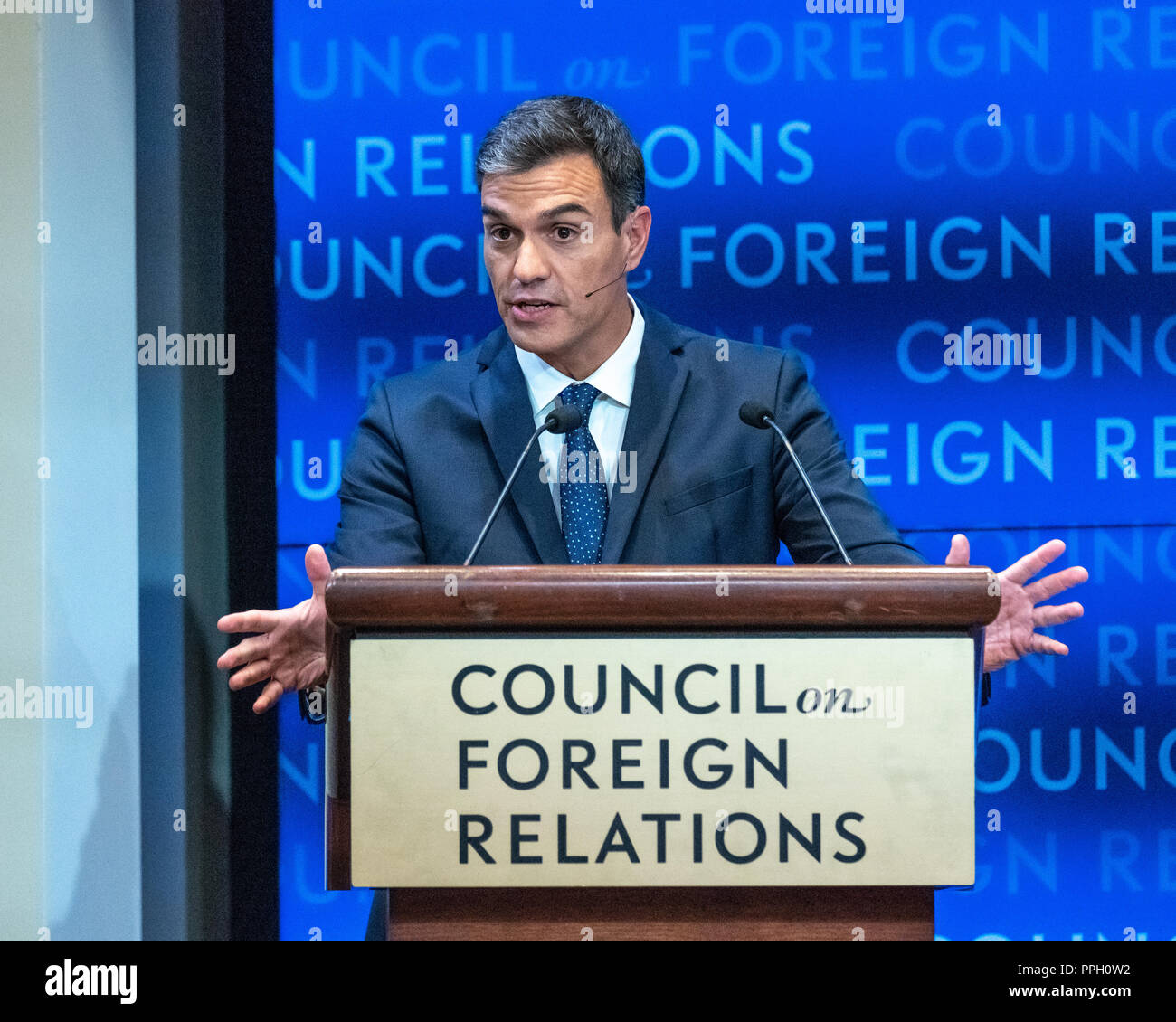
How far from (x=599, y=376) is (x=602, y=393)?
0.03m

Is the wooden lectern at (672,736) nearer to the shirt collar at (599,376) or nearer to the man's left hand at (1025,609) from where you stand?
the man's left hand at (1025,609)

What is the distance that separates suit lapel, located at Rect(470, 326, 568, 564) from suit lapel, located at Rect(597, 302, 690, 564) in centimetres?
8

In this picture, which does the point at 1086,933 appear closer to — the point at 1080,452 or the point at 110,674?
the point at 1080,452

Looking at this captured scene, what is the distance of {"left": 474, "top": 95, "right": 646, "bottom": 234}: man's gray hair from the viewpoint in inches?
79.8

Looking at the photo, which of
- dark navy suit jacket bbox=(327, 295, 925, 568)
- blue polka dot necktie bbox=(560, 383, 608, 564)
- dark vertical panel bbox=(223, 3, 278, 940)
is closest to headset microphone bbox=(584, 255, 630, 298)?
dark navy suit jacket bbox=(327, 295, 925, 568)

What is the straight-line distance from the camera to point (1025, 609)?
1797 mm

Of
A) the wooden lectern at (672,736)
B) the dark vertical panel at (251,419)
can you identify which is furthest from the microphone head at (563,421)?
the dark vertical panel at (251,419)

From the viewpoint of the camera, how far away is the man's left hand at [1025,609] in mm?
1760

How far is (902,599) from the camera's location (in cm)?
123

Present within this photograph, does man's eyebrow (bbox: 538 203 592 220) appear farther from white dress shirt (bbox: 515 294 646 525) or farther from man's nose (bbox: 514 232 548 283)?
white dress shirt (bbox: 515 294 646 525)

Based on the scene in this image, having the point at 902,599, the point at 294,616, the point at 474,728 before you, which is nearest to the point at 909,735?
the point at 902,599

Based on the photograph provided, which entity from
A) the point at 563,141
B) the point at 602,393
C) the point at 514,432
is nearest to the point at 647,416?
the point at 602,393

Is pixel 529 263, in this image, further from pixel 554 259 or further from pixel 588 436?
pixel 588 436
